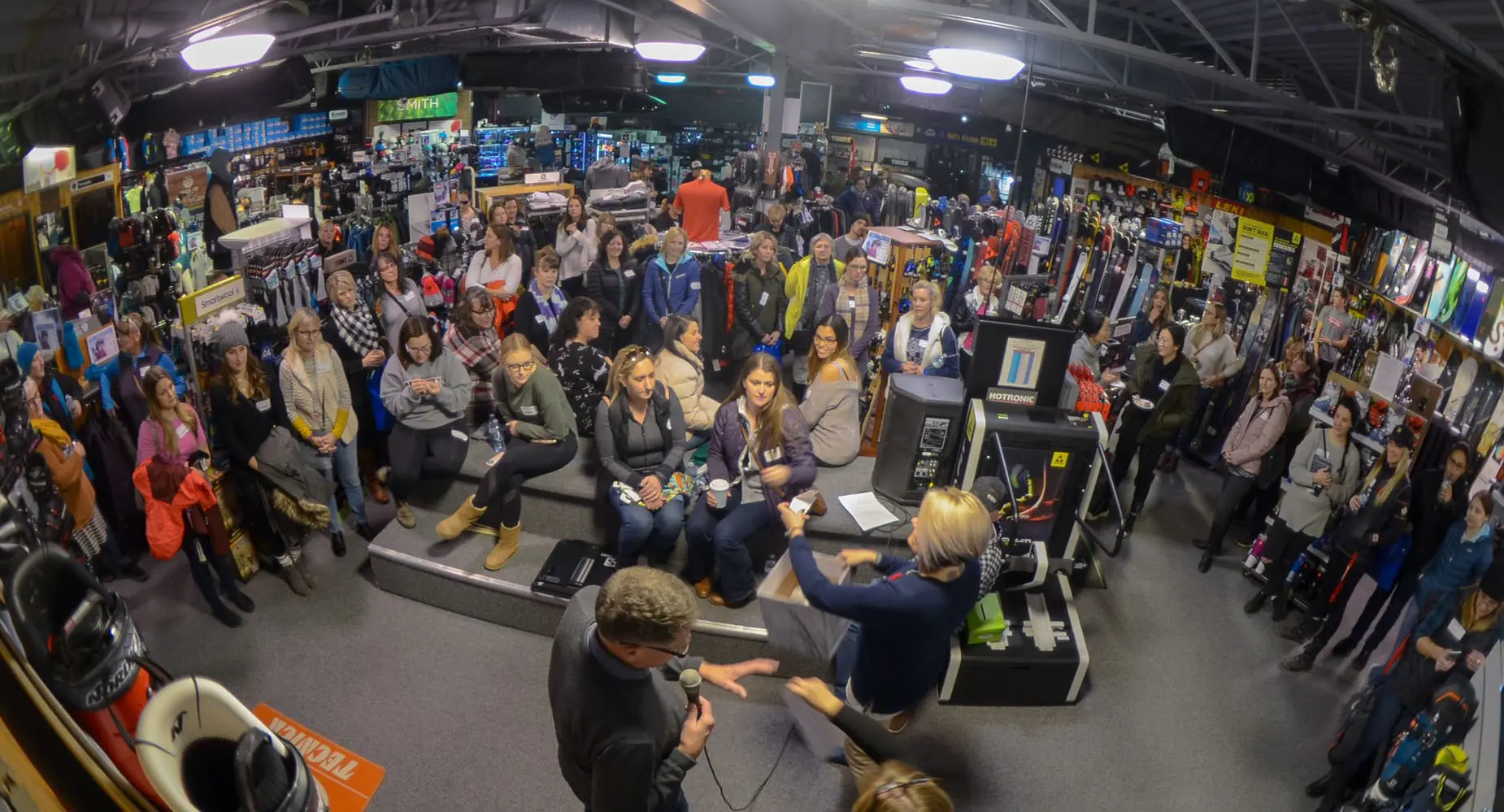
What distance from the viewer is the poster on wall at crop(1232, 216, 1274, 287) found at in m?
7.84

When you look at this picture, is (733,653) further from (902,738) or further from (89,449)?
(89,449)

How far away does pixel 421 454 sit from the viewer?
5.09 metres

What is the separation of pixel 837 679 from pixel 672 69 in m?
14.1

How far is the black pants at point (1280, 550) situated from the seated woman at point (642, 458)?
150 inches

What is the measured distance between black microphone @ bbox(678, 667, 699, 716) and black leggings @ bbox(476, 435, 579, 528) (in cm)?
276

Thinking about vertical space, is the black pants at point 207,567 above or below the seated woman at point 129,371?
below

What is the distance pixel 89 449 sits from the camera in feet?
13.9

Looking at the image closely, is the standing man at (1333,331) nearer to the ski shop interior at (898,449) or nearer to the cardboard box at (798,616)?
the ski shop interior at (898,449)

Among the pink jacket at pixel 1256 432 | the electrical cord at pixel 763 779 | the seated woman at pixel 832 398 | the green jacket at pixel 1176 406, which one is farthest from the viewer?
the green jacket at pixel 1176 406

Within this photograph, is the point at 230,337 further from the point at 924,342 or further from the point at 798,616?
the point at 924,342

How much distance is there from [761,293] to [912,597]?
441 cm

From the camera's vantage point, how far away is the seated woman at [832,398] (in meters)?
5.02

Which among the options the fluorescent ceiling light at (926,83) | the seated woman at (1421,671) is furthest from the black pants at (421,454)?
the fluorescent ceiling light at (926,83)

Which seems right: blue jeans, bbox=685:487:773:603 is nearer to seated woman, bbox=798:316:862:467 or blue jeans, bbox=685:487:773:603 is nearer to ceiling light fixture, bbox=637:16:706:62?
seated woman, bbox=798:316:862:467
